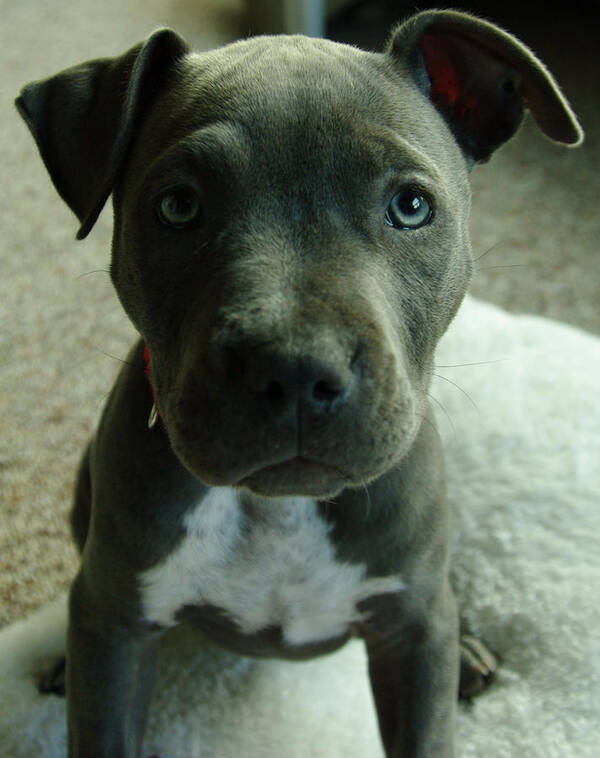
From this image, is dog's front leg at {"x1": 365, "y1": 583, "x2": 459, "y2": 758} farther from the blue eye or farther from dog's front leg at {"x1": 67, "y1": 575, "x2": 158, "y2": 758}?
the blue eye

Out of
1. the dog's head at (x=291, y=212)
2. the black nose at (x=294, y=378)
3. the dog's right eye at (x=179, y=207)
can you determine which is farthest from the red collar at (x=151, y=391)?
the black nose at (x=294, y=378)

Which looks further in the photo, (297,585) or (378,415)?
(297,585)

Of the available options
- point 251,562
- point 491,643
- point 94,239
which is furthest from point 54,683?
point 94,239

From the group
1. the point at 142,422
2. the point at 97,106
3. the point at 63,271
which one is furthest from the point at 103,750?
the point at 63,271

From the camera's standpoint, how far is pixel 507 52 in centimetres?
147

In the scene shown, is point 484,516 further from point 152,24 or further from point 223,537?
point 152,24

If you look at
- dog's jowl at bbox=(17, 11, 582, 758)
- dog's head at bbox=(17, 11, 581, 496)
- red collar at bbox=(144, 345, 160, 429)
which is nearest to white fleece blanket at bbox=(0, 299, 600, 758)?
dog's jowl at bbox=(17, 11, 582, 758)

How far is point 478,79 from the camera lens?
1.53m

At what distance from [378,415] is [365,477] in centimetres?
9

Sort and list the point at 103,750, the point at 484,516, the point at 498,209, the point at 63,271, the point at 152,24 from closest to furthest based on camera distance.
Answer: the point at 103,750, the point at 484,516, the point at 63,271, the point at 498,209, the point at 152,24

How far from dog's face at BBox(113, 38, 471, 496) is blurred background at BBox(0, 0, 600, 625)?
2.05 feet

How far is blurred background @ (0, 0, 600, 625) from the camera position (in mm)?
2400

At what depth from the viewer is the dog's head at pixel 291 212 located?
3.69ft

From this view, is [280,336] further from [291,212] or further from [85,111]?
[85,111]
